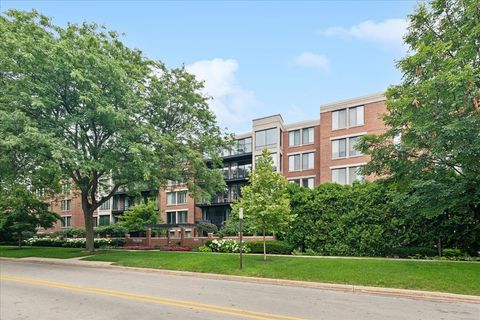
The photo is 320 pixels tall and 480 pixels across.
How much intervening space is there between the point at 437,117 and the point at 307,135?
31412mm

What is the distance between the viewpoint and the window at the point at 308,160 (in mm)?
43656

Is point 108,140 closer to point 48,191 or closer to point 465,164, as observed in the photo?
point 48,191

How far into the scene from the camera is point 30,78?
19.4 m

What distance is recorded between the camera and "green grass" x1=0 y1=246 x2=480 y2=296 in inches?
480

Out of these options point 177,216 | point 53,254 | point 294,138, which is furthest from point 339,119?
point 53,254

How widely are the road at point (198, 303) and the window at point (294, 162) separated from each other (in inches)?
1249

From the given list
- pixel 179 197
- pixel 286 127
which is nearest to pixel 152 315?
pixel 286 127

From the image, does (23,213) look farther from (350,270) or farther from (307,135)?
(350,270)

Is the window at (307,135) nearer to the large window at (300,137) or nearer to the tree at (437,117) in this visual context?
the large window at (300,137)

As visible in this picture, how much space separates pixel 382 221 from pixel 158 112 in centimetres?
1454

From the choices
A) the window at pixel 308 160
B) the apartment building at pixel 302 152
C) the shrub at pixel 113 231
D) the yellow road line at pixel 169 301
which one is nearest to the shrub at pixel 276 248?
the apartment building at pixel 302 152

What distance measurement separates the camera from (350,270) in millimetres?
14516

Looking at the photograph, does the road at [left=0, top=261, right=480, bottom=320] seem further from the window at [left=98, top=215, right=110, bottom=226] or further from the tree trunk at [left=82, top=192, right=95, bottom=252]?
the window at [left=98, top=215, right=110, bottom=226]

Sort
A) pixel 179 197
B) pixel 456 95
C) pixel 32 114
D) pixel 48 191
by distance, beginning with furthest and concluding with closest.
Result: 1. pixel 179 197
2. pixel 48 191
3. pixel 32 114
4. pixel 456 95
